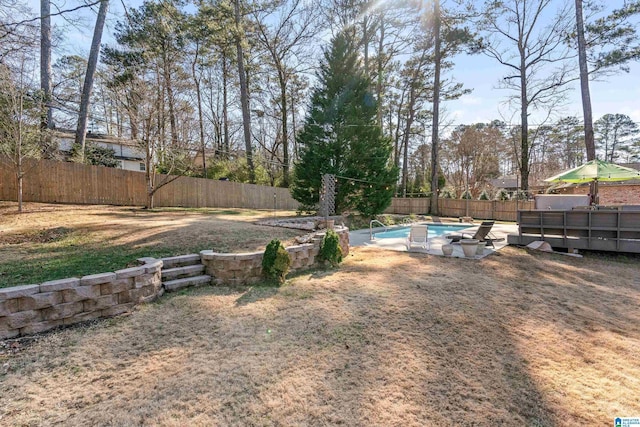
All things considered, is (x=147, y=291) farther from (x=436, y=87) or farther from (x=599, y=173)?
(x=436, y=87)

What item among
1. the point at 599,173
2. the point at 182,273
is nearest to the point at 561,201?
the point at 599,173

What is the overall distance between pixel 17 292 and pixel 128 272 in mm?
944

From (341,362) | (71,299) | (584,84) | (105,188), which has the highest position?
(584,84)

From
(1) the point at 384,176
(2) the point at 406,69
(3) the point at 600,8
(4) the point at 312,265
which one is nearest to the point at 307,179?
(1) the point at 384,176

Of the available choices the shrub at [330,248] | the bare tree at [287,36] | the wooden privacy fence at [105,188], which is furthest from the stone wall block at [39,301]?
the bare tree at [287,36]

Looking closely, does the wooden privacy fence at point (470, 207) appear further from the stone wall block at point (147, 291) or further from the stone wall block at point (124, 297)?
the stone wall block at point (124, 297)

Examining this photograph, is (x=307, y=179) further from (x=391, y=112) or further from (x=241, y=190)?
(x=391, y=112)

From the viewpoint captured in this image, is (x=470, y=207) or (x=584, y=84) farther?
(x=470, y=207)

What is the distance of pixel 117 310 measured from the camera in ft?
11.2

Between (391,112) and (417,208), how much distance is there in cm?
893

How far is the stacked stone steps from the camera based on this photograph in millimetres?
4207

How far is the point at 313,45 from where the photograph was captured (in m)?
18.4

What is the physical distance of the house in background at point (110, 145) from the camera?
11.5 m

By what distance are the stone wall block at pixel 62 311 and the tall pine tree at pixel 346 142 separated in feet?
32.3
